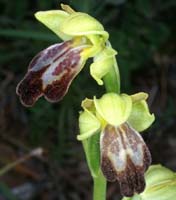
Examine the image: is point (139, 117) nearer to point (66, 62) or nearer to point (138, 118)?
point (138, 118)

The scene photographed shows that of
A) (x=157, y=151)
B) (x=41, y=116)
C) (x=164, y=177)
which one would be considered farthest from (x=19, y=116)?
(x=164, y=177)

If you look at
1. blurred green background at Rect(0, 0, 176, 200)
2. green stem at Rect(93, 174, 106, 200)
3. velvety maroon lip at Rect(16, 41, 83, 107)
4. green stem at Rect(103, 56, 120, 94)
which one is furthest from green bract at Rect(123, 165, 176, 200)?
blurred green background at Rect(0, 0, 176, 200)

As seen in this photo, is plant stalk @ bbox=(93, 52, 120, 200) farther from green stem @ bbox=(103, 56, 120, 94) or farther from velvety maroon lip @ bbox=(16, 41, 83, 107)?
velvety maroon lip @ bbox=(16, 41, 83, 107)

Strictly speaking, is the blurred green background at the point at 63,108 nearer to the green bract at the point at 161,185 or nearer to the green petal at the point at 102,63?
the green bract at the point at 161,185

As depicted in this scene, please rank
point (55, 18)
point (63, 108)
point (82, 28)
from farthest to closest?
point (63, 108), point (55, 18), point (82, 28)

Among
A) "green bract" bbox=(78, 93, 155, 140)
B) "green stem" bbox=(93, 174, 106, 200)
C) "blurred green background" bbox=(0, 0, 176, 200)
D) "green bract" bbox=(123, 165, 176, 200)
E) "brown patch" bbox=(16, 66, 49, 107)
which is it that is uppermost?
"brown patch" bbox=(16, 66, 49, 107)

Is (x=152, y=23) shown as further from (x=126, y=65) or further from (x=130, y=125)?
(x=130, y=125)

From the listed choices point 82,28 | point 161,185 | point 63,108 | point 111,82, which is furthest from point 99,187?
point 63,108

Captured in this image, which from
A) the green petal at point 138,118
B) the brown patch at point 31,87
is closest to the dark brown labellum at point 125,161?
the green petal at point 138,118
